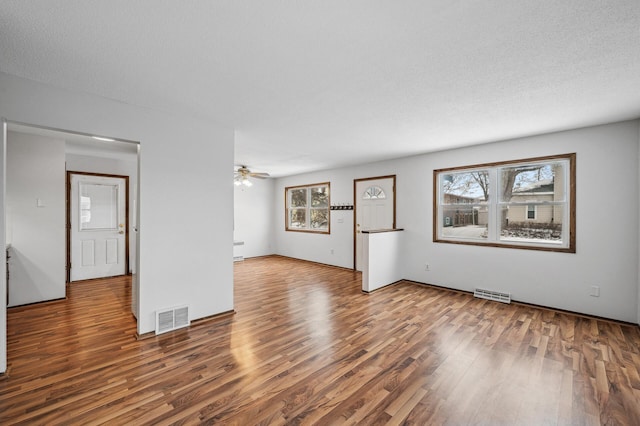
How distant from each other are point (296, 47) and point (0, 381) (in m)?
3.39

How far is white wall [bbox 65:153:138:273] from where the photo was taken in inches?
205

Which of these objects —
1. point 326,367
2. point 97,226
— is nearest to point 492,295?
point 326,367

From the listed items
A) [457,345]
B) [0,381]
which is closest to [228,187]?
[0,381]

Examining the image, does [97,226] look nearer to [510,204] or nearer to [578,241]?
[510,204]

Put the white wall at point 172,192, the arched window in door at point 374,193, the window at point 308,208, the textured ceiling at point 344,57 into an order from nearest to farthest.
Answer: the textured ceiling at point 344,57 → the white wall at point 172,192 → the arched window in door at point 374,193 → the window at point 308,208

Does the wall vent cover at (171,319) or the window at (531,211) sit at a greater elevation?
the window at (531,211)

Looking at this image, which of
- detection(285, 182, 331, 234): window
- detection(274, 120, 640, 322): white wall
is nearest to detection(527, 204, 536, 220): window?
detection(274, 120, 640, 322): white wall

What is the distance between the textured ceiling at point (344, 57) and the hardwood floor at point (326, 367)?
2469mm

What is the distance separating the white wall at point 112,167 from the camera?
520 centimetres

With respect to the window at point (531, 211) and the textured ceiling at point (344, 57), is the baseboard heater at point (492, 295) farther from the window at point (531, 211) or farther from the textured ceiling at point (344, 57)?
the textured ceiling at point (344, 57)

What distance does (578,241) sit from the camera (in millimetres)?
3646

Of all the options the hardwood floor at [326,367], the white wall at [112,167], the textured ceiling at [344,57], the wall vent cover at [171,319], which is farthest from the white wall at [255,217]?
the textured ceiling at [344,57]

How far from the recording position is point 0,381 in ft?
7.01

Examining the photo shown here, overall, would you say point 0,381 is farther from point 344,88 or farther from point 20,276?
point 344,88
